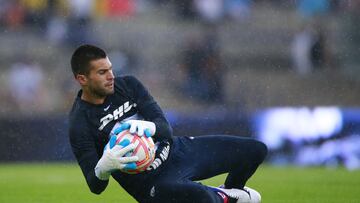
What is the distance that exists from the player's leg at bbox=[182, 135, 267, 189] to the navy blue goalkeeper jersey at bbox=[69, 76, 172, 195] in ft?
0.94

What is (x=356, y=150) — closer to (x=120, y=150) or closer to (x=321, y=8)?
(x=321, y=8)

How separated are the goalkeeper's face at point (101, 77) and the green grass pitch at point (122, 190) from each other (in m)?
2.67

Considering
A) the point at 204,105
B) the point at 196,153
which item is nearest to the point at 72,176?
the point at 204,105

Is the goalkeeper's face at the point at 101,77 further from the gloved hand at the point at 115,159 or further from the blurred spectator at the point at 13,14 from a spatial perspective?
A: the blurred spectator at the point at 13,14

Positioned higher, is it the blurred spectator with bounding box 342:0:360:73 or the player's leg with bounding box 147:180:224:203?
the player's leg with bounding box 147:180:224:203

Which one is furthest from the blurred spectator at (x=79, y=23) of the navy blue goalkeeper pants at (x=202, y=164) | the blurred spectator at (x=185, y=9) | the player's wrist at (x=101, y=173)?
the player's wrist at (x=101, y=173)

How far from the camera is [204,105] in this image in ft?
54.4

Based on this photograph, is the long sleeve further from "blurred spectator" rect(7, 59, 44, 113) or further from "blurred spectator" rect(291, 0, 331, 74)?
"blurred spectator" rect(291, 0, 331, 74)

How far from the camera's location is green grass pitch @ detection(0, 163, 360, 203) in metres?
9.75

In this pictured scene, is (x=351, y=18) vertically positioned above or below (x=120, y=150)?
below

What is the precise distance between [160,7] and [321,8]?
343 cm

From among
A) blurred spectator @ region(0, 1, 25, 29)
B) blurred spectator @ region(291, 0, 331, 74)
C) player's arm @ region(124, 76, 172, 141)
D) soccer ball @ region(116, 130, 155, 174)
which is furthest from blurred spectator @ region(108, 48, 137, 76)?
soccer ball @ region(116, 130, 155, 174)

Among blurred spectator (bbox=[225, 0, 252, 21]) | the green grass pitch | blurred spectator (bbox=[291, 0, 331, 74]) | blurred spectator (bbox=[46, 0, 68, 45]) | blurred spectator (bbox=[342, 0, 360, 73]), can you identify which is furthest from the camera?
blurred spectator (bbox=[225, 0, 252, 21])

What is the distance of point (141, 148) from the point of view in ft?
22.3
